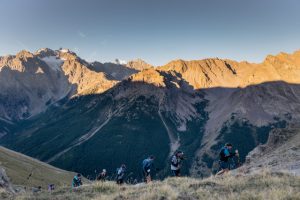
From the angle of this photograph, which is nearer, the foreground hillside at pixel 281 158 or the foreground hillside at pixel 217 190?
the foreground hillside at pixel 217 190

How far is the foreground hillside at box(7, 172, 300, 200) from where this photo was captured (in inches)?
566

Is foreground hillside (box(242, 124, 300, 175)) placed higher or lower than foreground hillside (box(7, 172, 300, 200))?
lower

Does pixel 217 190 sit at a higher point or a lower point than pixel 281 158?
higher

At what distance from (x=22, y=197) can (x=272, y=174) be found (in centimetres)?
1410

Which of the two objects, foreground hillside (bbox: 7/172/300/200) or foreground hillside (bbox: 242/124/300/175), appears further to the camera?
foreground hillside (bbox: 242/124/300/175)

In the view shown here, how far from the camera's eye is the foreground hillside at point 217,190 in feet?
47.2

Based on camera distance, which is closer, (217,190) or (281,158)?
(217,190)

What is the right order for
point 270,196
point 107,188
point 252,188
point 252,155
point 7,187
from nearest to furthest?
point 270,196 → point 252,188 → point 107,188 → point 7,187 → point 252,155

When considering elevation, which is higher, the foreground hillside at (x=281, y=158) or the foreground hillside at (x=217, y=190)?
the foreground hillside at (x=217, y=190)

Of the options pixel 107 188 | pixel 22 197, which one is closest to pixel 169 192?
pixel 107 188

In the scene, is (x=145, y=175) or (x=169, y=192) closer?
(x=169, y=192)

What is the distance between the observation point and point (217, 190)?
1695 centimetres

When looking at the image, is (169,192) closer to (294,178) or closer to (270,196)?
(270,196)

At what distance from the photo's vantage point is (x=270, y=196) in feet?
44.5
